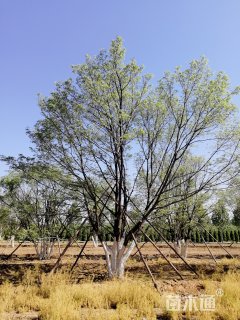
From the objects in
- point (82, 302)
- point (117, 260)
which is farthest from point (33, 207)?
point (82, 302)

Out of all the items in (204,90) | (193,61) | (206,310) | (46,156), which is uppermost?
(193,61)

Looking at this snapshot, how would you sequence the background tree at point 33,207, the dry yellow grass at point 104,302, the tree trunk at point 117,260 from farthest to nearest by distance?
the background tree at point 33,207
the tree trunk at point 117,260
the dry yellow grass at point 104,302

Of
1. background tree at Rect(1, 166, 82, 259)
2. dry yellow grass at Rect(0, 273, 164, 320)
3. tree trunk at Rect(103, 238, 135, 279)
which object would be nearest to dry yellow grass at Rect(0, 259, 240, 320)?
dry yellow grass at Rect(0, 273, 164, 320)

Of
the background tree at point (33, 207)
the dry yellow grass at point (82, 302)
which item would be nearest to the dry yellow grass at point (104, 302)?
the dry yellow grass at point (82, 302)

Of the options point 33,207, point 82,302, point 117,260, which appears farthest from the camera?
point 33,207

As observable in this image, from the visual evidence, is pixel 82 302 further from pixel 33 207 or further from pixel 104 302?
pixel 33 207

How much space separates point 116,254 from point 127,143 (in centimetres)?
467

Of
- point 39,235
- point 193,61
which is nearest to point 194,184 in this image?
point 39,235

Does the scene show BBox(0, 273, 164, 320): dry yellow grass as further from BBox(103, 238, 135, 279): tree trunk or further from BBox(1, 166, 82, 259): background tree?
BBox(1, 166, 82, 259): background tree

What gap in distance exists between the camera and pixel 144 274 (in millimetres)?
14984

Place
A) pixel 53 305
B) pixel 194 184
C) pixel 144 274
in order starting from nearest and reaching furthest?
1. pixel 53 305
2. pixel 144 274
3. pixel 194 184

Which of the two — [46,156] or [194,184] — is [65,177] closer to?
[46,156]

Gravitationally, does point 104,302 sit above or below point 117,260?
below

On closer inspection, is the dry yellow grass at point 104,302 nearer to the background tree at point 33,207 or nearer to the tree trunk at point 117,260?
the tree trunk at point 117,260
